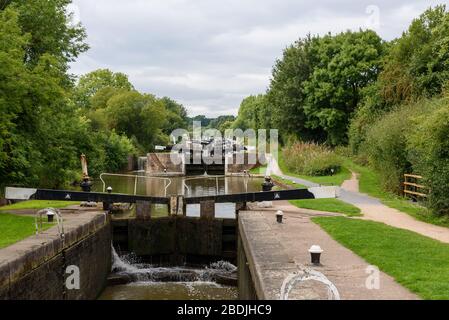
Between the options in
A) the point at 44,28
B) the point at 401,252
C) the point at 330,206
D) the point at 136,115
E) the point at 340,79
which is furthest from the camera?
the point at 136,115

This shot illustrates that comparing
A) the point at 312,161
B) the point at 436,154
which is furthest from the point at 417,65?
the point at 436,154

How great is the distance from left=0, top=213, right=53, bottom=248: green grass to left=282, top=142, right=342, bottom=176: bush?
67.8 ft

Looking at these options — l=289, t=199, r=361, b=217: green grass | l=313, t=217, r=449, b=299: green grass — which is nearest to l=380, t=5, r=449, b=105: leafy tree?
l=289, t=199, r=361, b=217: green grass

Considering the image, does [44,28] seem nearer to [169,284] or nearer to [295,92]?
[169,284]

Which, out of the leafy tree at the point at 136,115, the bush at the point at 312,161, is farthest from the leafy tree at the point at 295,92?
the leafy tree at the point at 136,115

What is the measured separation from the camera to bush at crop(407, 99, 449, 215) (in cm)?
1326

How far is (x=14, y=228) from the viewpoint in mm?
11391

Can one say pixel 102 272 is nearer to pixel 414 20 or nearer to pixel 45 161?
pixel 45 161

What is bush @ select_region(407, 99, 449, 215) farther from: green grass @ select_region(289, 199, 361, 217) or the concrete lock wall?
the concrete lock wall

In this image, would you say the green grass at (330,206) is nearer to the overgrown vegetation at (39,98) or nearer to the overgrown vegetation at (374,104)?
the overgrown vegetation at (374,104)

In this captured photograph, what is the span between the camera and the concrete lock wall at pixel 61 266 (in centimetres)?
Result: 785

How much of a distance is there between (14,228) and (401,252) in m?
8.16

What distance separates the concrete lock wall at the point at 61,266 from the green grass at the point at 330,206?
655cm
